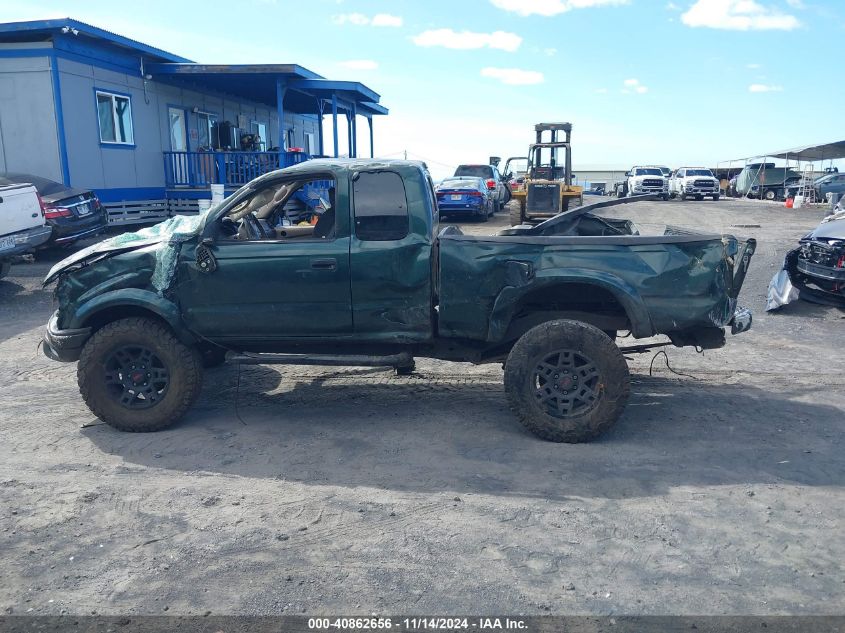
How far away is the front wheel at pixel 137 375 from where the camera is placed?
507cm

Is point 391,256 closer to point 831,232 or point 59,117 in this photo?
point 831,232

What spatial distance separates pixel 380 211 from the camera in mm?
5059

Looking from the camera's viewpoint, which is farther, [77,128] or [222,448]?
[77,128]

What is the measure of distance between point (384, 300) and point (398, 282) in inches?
6.7

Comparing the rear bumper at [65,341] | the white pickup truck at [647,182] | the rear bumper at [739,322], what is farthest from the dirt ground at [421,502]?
the white pickup truck at [647,182]

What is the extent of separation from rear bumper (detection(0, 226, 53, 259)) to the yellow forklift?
12.1 metres

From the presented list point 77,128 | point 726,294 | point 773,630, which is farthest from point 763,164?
point 773,630

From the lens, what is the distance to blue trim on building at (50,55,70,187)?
1433cm

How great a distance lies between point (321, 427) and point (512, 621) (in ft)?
8.55

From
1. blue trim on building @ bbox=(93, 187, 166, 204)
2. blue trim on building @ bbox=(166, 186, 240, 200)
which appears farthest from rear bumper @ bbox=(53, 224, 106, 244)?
blue trim on building @ bbox=(166, 186, 240, 200)

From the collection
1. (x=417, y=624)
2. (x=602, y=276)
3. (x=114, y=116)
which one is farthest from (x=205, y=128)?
(x=417, y=624)

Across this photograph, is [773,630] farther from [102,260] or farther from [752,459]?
[102,260]

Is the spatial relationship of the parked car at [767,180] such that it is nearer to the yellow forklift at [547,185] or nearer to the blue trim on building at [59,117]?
the yellow forklift at [547,185]

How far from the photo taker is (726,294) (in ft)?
16.2
